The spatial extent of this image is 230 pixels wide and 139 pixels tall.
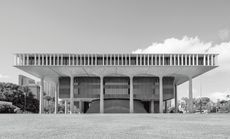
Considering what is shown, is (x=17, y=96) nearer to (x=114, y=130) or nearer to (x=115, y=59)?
(x=115, y=59)

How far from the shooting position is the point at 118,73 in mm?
64438

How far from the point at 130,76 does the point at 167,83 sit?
10.8 metres

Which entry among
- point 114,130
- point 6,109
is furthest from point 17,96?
point 114,130

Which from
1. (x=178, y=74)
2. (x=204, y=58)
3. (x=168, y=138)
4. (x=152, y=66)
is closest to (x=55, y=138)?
(x=168, y=138)

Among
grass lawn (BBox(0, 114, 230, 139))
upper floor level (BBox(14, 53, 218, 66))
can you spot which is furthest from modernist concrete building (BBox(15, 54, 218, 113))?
grass lawn (BBox(0, 114, 230, 139))

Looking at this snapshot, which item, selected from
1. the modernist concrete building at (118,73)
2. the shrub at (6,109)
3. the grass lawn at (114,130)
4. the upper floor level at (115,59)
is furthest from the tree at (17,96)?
the grass lawn at (114,130)

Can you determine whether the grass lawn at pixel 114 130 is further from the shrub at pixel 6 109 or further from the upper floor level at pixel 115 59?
the shrub at pixel 6 109

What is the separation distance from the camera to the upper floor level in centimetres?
5772

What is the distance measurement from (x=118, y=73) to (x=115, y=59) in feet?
23.4

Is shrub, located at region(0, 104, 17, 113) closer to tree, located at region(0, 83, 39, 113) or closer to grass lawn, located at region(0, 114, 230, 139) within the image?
tree, located at region(0, 83, 39, 113)

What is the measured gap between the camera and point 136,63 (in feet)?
191

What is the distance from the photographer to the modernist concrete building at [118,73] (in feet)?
189

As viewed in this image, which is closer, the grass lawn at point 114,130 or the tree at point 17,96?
the grass lawn at point 114,130

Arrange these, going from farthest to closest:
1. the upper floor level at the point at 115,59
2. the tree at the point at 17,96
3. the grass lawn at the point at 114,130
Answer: the tree at the point at 17,96
the upper floor level at the point at 115,59
the grass lawn at the point at 114,130
